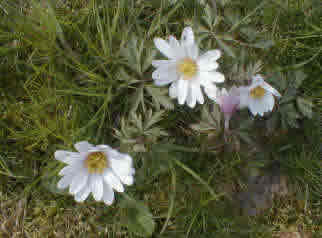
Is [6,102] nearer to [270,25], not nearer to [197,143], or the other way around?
[197,143]

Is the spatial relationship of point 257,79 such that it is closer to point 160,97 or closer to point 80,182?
point 160,97

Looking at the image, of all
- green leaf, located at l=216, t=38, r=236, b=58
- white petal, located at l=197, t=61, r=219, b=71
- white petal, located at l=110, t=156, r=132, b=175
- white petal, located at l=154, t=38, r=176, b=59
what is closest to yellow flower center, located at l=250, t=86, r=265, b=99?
green leaf, located at l=216, t=38, r=236, b=58

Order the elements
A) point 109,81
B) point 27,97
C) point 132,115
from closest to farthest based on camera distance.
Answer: point 132,115
point 109,81
point 27,97

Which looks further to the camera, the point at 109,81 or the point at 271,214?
the point at 271,214

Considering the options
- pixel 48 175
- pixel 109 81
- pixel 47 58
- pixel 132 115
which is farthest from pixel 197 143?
pixel 47 58

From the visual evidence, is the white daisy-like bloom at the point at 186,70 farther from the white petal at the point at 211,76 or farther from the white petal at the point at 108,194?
the white petal at the point at 108,194
